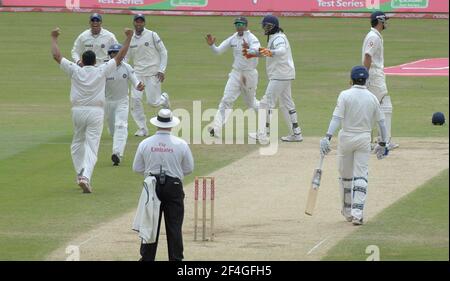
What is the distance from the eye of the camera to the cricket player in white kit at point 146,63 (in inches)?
939

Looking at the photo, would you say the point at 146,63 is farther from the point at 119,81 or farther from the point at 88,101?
the point at 88,101

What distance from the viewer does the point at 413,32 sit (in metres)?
45.0

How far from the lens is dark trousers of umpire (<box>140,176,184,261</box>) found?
539 inches

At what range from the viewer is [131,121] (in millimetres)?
26672

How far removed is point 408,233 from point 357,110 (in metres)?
1.71

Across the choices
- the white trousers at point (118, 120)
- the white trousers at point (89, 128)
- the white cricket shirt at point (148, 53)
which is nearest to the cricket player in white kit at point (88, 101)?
the white trousers at point (89, 128)

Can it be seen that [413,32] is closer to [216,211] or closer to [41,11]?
[41,11]

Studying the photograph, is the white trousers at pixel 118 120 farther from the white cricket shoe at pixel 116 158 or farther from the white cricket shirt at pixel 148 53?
the white cricket shirt at pixel 148 53

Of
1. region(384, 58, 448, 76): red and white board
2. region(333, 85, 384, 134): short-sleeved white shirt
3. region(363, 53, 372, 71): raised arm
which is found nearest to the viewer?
region(333, 85, 384, 134): short-sleeved white shirt

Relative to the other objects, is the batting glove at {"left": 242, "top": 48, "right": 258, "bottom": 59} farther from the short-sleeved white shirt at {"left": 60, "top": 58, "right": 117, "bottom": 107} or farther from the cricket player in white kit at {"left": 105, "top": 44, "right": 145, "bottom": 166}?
the short-sleeved white shirt at {"left": 60, "top": 58, "right": 117, "bottom": 107}

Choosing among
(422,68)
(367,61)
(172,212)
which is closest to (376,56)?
(367,61)

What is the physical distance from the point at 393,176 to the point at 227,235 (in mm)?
4762

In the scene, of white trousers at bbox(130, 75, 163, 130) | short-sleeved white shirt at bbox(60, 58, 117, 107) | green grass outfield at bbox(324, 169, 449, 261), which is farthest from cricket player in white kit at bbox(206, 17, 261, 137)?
green grass outfield at bbox(324, 169, 449, 261)

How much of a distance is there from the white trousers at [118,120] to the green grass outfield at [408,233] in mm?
5031
